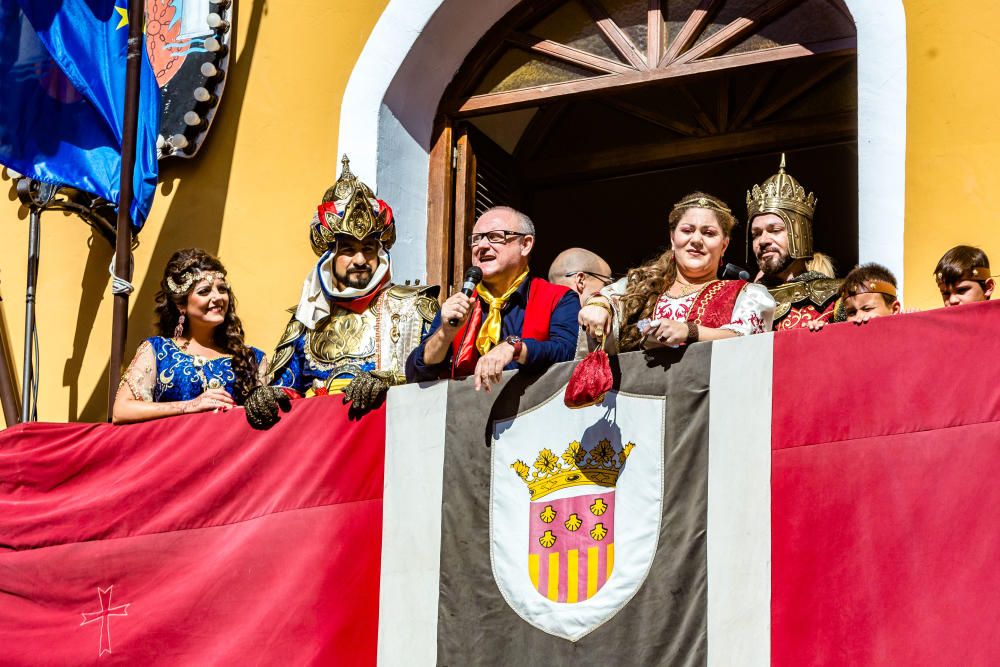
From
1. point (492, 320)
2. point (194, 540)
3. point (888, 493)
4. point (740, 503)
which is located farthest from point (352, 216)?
point (888, 493)

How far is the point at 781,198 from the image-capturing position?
312 inches

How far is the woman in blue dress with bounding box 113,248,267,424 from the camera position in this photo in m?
8.13

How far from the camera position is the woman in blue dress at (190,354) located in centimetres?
813

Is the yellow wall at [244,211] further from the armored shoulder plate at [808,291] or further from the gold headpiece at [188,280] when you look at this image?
the armored shoulder plate at [808,291]

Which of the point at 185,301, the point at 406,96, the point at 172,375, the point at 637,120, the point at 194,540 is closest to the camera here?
the point at 194,540

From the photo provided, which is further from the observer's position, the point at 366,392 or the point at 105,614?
the point at 105,614

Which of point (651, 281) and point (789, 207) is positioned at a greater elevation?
point (789, 207)

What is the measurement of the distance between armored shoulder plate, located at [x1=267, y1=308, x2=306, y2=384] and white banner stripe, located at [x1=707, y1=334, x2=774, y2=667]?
203 centimetres

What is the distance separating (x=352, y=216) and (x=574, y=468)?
5.68 ft

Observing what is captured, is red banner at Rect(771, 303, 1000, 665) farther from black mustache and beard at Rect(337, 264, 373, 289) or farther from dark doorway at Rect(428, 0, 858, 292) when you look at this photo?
dark doorway at Rect(428, 0, 858, 292)

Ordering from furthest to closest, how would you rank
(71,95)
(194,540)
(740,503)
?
1. (71,95)
2. (194,540)
3. (740,503)

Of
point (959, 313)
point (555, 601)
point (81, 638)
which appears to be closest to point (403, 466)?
point (555, 601)

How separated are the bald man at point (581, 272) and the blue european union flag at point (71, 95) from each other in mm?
1882

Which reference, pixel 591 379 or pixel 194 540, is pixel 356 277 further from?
pixel 591 379
